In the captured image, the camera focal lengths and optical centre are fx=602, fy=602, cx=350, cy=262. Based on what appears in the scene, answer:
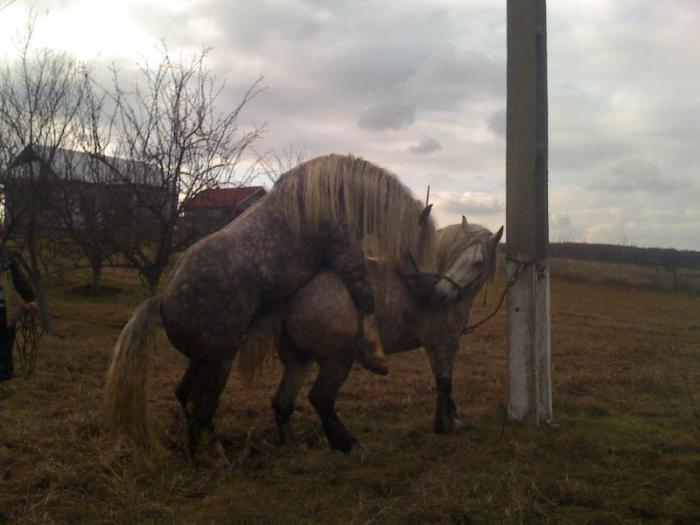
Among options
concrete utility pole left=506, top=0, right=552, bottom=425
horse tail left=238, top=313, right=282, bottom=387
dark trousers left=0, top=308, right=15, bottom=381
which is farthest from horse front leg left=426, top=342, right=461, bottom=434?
dark trousers left=0, top=308, right=15, bottom=381

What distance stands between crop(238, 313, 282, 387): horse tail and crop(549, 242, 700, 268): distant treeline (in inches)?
767

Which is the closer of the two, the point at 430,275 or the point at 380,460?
the point at 380,460

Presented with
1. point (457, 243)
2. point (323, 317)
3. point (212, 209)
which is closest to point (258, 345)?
point (323, 317)

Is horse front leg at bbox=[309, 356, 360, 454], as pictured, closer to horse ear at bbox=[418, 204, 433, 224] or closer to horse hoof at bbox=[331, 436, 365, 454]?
horse hoof at bbox=[331, 436, 365, 454]

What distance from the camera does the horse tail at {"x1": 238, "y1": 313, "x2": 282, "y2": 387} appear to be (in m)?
3.90

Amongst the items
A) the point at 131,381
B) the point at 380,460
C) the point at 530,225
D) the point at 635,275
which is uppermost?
the point at 530,225

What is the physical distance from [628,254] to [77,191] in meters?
28.8

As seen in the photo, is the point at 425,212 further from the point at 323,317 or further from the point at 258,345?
the point at 258,345

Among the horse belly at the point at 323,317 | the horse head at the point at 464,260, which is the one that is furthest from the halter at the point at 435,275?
the horse belly at the point at 323,317

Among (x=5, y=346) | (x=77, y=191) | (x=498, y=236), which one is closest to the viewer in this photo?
(x=498, y=236)

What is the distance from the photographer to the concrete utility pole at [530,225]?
16.1 ft

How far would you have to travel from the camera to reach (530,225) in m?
4.93

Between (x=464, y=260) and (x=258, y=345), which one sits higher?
(x=464, y=260)

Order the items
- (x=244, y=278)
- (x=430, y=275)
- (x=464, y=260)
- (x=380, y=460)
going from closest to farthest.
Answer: (x=244, y=278), (x=380, y=460), (x=430, y=275), (x=464, y=260)
